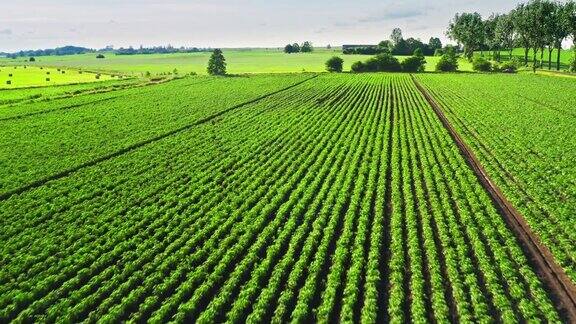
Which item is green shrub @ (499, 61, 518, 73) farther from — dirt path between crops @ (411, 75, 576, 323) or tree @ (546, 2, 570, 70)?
dirt path between crops @ (411, 75, 576, 323)

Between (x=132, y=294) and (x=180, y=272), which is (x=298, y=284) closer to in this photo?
(x=180, y=272)

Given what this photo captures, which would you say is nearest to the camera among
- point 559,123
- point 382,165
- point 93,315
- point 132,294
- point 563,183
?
point 93,315

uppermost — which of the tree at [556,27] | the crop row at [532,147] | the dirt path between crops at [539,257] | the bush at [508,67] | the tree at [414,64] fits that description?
the tree at [556,27]

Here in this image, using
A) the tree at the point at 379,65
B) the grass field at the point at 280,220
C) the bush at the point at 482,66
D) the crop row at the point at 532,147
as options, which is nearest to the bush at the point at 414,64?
the tree at the point at 379,65

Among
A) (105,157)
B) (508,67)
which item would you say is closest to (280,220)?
(105,157)

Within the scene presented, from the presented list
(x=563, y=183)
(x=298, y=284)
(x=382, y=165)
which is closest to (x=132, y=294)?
(x=298, y=284)

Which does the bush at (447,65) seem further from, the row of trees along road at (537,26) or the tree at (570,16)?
the tree at (570,16)
